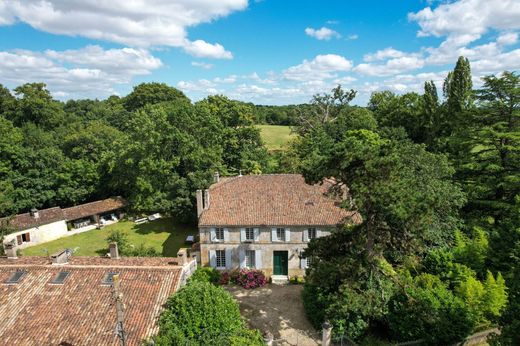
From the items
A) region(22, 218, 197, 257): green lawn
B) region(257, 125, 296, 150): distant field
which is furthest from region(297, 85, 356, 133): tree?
region(22, 218, 197, 257): green lawn

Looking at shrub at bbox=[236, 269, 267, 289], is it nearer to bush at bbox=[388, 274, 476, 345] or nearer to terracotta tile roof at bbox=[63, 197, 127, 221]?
bush at bbox=[388, 274, 476, 345]

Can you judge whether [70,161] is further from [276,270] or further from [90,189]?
[276,270]

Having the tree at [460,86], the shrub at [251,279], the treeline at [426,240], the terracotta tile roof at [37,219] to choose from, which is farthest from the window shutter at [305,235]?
the terracotta tile roof at [37,219]

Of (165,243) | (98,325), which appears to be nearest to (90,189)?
(165,243)

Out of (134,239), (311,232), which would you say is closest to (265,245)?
(311,232)

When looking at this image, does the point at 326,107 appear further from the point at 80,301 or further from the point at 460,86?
the point at 80,301

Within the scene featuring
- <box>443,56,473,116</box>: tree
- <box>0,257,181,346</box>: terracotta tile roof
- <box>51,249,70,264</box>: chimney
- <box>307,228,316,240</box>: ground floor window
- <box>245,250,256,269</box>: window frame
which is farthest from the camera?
<box>443,56,473,116</box>: tree

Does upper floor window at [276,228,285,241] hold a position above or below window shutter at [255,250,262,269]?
above
